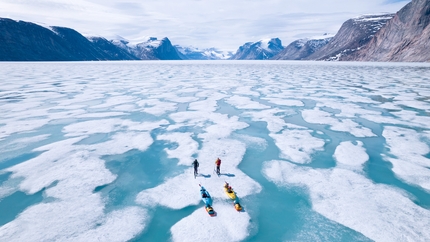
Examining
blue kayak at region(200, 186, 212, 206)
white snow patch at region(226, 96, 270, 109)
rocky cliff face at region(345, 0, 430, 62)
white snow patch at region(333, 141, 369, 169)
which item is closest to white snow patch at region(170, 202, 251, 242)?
blue kayak at region(200, 186, 212, 206)

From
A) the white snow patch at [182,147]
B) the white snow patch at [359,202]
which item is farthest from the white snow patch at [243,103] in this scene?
the white snow patch at [359,202]

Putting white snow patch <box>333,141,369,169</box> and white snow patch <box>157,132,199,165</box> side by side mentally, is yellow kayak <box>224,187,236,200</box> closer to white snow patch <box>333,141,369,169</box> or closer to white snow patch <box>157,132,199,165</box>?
white snow patch <box>157,132,199,165</box>

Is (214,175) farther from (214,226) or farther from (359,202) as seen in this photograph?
(359,202)

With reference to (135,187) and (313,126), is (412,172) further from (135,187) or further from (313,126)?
(135,187)

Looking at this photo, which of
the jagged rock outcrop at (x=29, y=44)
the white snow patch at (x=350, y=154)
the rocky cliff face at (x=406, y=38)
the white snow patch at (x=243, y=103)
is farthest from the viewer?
the jagged rock outcrop at (x=29, y=44)

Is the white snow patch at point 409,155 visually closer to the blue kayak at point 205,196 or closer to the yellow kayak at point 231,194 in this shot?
the yellow kayak at point 231,194
